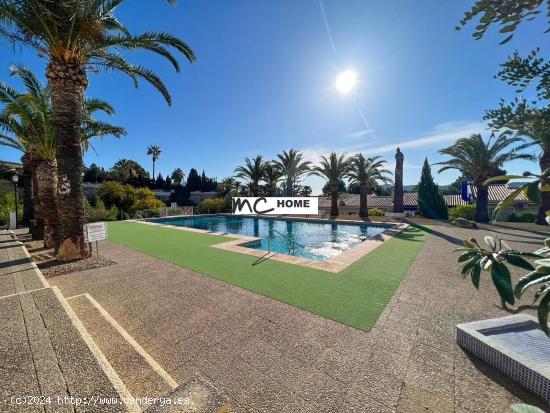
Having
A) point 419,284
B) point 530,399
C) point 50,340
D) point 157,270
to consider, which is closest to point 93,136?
point 157,270

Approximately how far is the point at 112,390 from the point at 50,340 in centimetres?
148

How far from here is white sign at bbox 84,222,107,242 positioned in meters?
7.91

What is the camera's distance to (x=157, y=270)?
23.2 ft

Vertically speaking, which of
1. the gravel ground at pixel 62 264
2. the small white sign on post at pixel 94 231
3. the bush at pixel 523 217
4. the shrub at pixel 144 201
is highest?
the shrub at pixel 144 201

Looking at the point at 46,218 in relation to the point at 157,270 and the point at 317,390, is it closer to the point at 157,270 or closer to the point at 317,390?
the point at 157,270

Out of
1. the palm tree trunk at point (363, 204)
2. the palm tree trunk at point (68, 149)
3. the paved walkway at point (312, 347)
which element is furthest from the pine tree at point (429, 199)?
the palm tree trunk at point (68, 149)

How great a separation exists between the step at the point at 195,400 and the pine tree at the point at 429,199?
2483 cm

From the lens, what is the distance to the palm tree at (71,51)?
6.87m

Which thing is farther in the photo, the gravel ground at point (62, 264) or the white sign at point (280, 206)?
the white sign at point (280, 206)

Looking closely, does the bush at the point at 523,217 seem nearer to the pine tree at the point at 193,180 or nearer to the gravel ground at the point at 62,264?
the gravel ground at the point at 62,264

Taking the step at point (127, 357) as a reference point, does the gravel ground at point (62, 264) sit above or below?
above

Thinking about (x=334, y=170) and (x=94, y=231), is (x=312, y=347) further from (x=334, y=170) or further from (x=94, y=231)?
(x=334, y=170)

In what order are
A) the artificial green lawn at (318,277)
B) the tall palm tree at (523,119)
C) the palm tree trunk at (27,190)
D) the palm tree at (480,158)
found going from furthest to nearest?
the palm tree at (480,158)
the palm tree trunk at (27,190)
the artificial green lawn at (318,277)
the tall palm tree at (523,119)

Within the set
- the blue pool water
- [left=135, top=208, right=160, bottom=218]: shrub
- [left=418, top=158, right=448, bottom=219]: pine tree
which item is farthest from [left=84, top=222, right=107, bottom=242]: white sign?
[left=418, top=158, right=448, bottom=219]: pine tree
